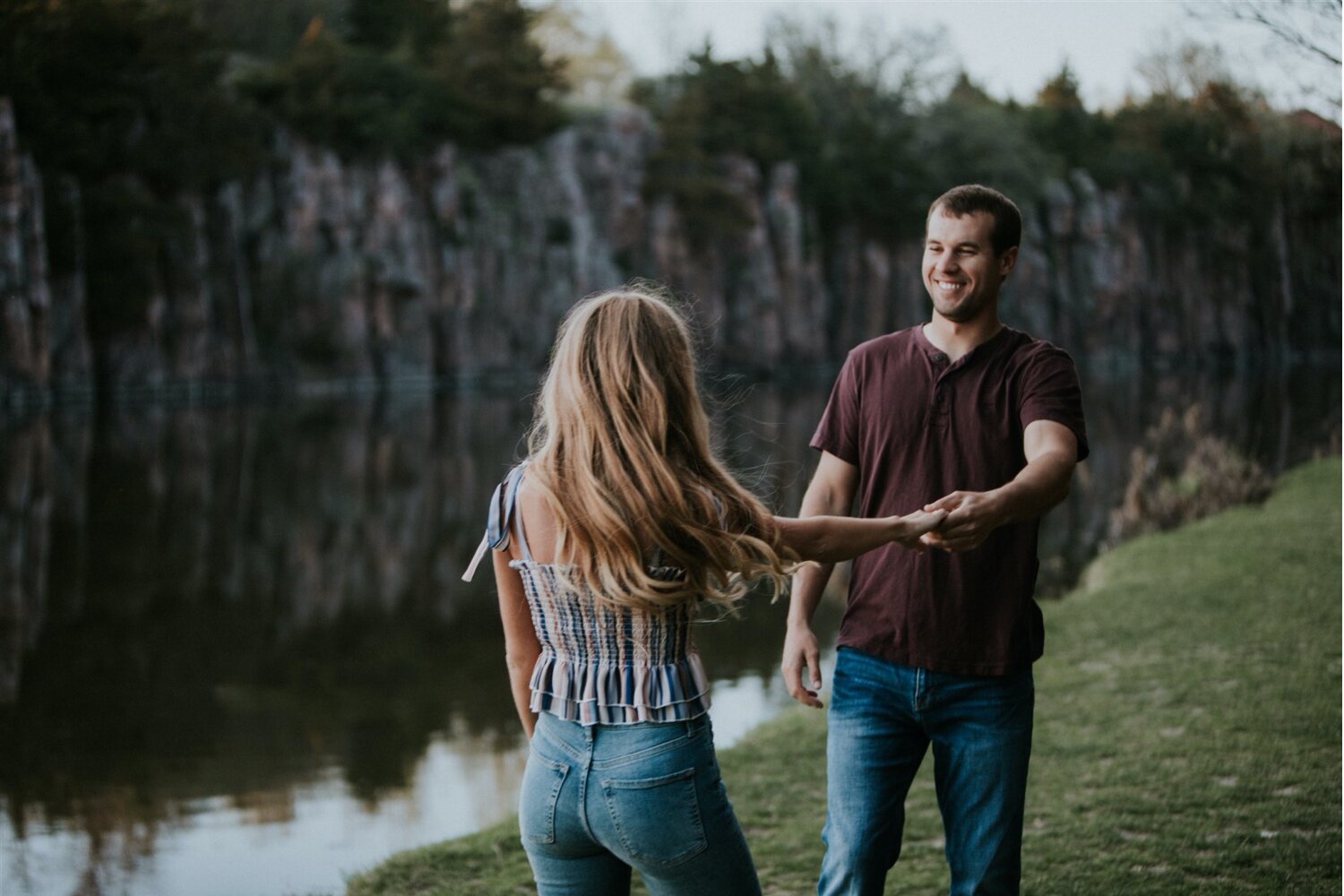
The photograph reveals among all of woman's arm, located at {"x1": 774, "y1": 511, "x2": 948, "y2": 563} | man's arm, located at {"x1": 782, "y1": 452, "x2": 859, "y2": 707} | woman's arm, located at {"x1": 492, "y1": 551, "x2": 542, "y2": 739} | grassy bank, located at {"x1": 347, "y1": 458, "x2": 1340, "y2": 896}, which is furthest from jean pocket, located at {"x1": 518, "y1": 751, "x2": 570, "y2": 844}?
grassy bank, located at {"x1": 347, "y1": 458, "x2": 1340, "y2": 896}

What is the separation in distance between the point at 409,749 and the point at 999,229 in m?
5.46

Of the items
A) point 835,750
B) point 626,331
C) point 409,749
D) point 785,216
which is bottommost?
point 409,749

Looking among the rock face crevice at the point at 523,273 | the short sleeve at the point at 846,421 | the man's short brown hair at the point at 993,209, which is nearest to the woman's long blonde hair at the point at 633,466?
the short sleeve at the point at 846,421

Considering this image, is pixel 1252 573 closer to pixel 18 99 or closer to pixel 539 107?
pixel 18 99

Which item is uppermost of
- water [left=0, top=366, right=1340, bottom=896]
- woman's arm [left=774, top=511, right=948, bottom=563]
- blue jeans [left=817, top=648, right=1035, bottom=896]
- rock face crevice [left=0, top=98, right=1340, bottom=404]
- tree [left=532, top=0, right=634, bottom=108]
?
tree [left=532, top=0, right=634, bottom=108]

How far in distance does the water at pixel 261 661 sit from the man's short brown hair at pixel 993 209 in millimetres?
720

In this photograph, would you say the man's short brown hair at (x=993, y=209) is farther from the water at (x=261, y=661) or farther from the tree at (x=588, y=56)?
the tree at (x=588, y=56)

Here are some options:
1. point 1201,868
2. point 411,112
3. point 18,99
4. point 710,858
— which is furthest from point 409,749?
point 411,112

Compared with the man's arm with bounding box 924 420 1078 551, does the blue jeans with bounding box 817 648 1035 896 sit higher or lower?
lower

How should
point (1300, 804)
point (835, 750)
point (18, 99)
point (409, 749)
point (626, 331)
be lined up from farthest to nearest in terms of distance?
point (18, 99) → point (409, 749) → point (1300, 804) → point (835, 750) → point (626, 331)

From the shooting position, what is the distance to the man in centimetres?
288

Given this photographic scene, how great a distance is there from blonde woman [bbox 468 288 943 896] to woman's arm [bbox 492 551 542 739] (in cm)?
5

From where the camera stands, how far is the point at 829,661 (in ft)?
30.8

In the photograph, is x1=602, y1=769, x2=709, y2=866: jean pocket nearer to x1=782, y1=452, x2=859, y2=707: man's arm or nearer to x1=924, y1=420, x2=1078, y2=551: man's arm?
x1=924, y1=420, x2=1078, y2=551: man's arm
